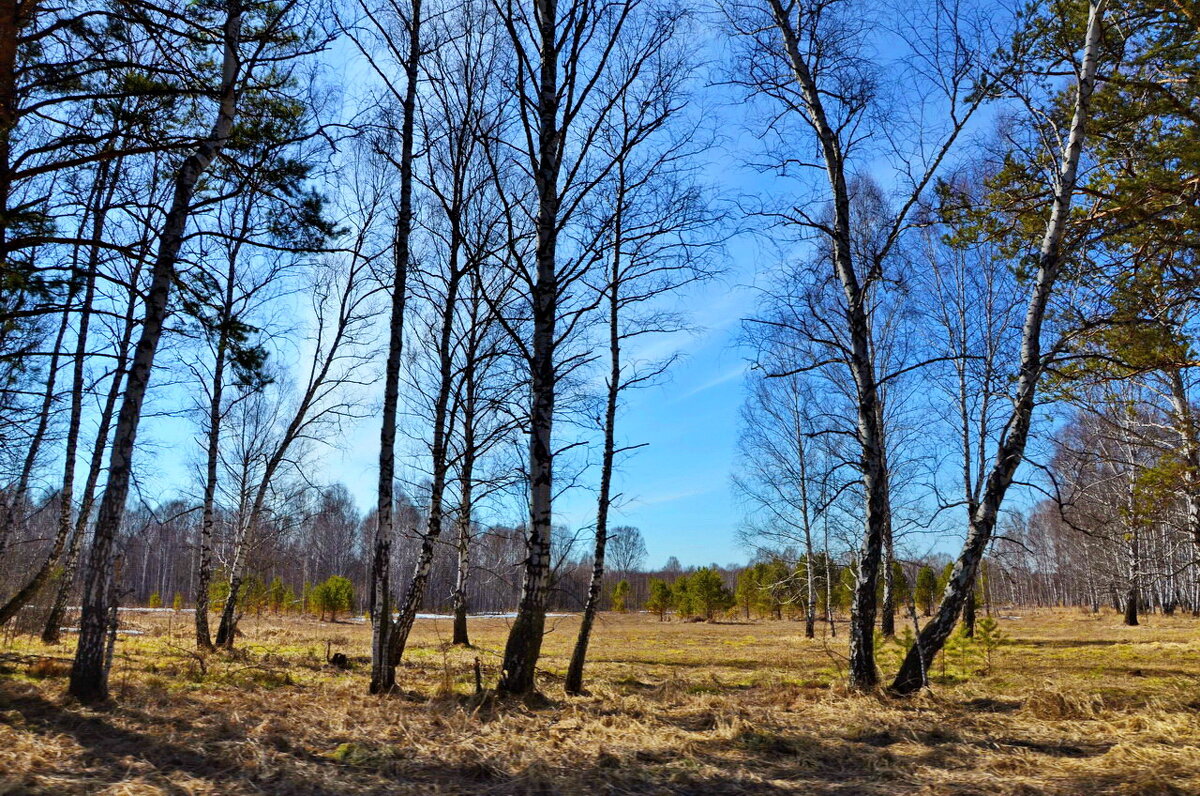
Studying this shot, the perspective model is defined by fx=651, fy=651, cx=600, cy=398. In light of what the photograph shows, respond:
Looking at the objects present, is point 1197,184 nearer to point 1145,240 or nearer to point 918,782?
point 1145,240

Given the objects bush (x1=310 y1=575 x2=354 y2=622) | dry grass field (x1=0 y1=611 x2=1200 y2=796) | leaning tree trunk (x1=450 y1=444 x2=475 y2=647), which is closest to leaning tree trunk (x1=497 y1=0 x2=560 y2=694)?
dry grass field (x1=0 y1=611 x2=1200 y2=796)

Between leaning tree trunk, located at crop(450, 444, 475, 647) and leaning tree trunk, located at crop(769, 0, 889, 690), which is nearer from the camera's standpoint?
leaning tree trunk, located at crop(769, 0, 889, 690)

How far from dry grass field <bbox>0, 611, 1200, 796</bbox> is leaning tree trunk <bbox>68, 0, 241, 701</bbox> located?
0.40 m

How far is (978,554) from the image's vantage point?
22.6 ft

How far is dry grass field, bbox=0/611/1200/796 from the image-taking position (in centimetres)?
404

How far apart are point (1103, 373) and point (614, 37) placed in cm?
788

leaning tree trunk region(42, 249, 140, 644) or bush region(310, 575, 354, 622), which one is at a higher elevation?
leaning tree trunk region(42, 249, 140, 644)

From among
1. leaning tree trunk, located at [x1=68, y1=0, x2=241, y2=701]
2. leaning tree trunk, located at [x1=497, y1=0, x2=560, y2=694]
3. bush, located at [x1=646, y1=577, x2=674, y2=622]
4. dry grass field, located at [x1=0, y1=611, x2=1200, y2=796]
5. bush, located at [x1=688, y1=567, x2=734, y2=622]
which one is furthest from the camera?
bush, located at [x1=646, y1=577, x2=674, y2=622]

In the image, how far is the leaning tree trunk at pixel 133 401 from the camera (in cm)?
591

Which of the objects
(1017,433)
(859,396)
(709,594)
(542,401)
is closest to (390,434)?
(542,401)

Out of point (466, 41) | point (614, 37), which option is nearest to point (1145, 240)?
point (614, 37)

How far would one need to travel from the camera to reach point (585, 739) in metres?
5.22

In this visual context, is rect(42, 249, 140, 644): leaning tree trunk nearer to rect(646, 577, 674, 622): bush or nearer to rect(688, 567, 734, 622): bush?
rect(688, 567, 734, 622): bush

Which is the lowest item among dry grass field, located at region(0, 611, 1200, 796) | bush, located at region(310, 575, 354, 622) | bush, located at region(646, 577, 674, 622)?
bush, located at region(646, 577, 674, 622)
